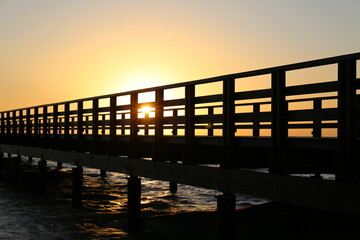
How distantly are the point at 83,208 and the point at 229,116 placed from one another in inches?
377

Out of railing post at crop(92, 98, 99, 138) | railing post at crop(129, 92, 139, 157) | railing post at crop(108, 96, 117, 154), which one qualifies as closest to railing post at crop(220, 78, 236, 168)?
railing post at crop(129, 92, 139, 157)

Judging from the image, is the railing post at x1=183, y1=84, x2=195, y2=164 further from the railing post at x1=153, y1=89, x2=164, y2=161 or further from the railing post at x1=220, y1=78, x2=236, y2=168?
the railing post at x1=153, y1=89, x2=164, y2=161

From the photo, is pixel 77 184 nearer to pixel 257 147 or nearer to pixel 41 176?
pixel 41 176

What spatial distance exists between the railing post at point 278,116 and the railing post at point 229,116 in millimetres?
964

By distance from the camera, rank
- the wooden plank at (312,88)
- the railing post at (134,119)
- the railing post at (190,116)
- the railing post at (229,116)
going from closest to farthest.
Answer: the wooden plank at (312,88), the railing post at (229,116), the railing post at (190,116), the railing post at (134,119)

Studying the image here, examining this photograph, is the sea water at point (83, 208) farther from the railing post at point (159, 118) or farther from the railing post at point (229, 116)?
the railing post at point (229, 116)

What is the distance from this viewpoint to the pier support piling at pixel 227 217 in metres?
7.79

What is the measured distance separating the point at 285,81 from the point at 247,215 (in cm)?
572

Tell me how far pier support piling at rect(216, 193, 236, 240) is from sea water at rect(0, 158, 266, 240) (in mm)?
3968

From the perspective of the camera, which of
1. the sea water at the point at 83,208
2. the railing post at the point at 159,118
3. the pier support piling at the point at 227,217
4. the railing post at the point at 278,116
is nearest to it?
the railing post at the point at 278,116

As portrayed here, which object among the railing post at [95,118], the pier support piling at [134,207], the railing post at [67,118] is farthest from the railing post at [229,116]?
the railing post at [67,118]

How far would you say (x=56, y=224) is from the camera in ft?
42.2

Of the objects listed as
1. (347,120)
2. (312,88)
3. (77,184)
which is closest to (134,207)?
(77,184)

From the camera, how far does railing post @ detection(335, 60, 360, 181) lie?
5398mm
